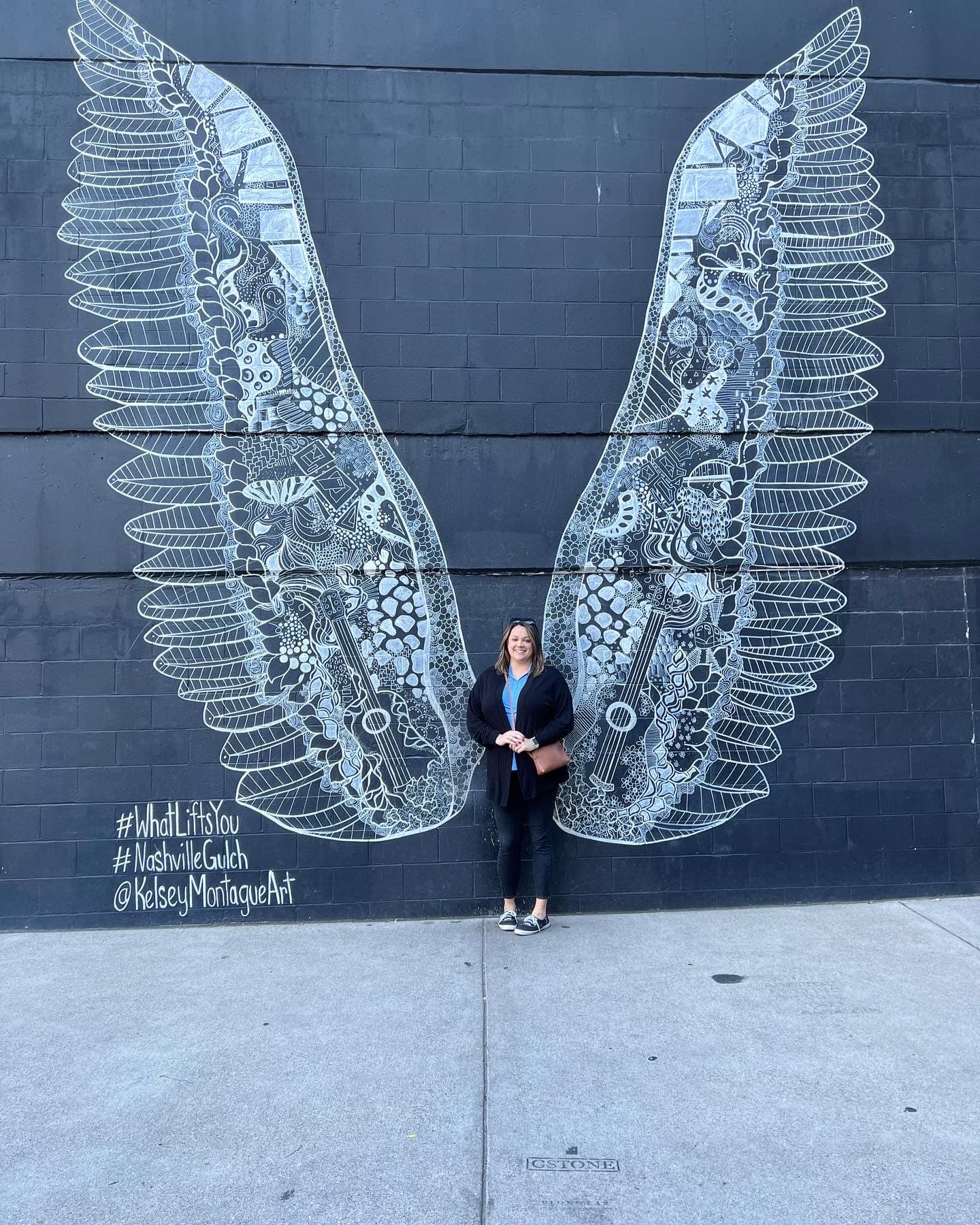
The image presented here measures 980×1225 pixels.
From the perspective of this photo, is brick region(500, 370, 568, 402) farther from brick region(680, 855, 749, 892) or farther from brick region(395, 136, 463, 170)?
brick region(680, 855, 749, 892)

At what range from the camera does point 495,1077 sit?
327 cm

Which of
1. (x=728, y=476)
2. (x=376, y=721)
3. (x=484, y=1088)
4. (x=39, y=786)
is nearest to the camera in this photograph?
(x=484, y=1088)

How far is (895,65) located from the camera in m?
5.64

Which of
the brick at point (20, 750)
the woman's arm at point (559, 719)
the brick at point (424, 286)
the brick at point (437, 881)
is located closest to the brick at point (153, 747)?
the brick at point (20, 750)

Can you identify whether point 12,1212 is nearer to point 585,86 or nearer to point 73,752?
point 73,752

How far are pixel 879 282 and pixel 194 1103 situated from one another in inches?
227

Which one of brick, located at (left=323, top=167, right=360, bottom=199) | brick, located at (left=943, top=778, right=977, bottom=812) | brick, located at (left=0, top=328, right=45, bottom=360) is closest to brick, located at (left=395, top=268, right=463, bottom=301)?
brick, located at (left=323, top=167, right=360, bottom=199)

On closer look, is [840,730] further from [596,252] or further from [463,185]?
→ [463,185]

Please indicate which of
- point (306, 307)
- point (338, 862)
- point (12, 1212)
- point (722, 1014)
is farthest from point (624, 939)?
point (306, 307)

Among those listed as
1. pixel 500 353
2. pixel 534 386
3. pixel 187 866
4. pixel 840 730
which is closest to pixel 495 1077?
pixel 187 866

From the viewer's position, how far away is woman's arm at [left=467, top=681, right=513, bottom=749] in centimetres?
476

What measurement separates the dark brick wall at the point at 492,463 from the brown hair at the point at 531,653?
349mm

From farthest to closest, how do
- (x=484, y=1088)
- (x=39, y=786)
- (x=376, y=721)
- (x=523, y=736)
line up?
(x=376, y=721), (x=39, y=786), (x=523, y=736), (x=484, y=1088)

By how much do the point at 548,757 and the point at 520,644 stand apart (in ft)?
2.10
